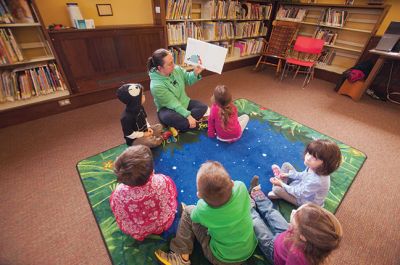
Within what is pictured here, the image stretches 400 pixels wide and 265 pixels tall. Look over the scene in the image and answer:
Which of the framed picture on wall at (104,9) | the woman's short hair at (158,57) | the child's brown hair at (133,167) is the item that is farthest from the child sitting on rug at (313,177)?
the framed picture on wall at (104,9)

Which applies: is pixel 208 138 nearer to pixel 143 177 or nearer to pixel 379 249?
pixel 143 177

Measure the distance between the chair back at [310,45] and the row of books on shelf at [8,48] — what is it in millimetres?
3933

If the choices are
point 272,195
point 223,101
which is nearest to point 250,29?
point 223,101

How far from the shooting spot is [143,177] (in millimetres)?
947

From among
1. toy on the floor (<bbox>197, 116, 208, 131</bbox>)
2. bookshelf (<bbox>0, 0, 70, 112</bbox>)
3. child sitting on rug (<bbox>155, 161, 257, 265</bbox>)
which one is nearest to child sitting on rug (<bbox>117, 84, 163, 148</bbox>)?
toy on the floor (<bbox>197, 116, 208, 131</bbox>)

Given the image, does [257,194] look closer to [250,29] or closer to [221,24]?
[221,24]

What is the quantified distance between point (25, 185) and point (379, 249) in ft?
8.24

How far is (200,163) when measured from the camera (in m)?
1.74

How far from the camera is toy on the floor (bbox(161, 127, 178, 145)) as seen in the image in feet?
6.51

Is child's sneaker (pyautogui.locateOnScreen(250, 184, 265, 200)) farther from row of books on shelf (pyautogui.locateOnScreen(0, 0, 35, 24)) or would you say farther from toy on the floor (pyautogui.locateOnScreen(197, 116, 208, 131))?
row of books on shelf (pyautogui.locateOnScreen(0, 0, 35, 24))

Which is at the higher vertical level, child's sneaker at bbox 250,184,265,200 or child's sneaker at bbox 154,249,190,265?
child's sneaker at bbox 250,184,265,200

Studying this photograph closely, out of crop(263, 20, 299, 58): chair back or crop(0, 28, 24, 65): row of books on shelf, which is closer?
crop(0, 28, 24, 65): row of books on shelf

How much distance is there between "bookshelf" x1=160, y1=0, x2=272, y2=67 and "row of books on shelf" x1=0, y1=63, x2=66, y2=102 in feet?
4.95

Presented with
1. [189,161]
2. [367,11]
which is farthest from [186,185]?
[367,11]
